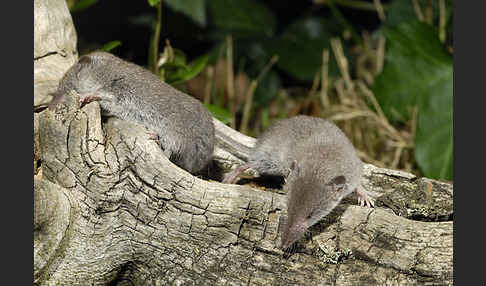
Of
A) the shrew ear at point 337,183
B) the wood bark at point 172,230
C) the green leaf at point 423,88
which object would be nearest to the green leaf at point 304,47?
the green leaf at point 423,88

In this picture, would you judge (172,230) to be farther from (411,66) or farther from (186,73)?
(411,66)

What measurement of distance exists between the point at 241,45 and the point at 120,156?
3.43 metres

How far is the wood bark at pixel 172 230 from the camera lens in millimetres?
2920

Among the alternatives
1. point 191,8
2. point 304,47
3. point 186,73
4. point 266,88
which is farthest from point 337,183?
point 304,47

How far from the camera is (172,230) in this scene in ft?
9.97

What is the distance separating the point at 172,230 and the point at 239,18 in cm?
364

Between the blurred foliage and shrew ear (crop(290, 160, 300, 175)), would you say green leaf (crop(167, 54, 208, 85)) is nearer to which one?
the blurred foliage

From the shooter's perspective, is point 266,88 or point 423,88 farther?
point 266,88

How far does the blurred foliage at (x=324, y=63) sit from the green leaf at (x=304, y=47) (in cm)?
1

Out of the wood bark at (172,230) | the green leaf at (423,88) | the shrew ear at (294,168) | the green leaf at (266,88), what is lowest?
the wood bark at (172,230)

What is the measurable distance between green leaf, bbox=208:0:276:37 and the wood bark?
3.28 metres

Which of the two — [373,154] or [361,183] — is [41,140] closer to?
[361,183]

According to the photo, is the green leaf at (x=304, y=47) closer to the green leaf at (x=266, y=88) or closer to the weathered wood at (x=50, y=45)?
the green leaf at (x=266, y=88)

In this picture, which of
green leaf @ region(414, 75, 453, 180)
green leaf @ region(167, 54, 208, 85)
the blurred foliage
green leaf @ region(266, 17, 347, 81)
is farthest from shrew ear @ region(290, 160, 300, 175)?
green leaf @ region(266, 17, 347, 81)
